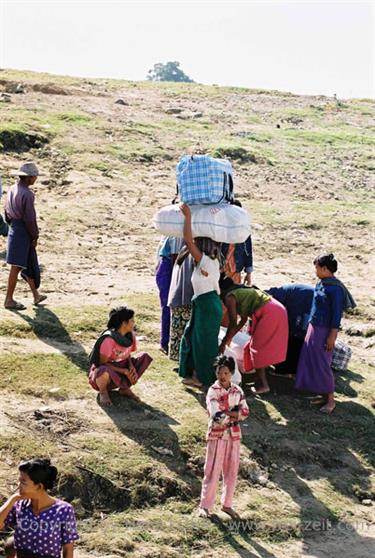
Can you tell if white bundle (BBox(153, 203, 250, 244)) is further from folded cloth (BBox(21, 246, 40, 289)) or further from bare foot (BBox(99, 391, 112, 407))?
folded cloth (BBox(21, 246, 40, 289))

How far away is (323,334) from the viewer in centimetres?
841

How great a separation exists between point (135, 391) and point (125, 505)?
157 centimetres

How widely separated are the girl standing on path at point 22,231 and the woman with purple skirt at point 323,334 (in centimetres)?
284

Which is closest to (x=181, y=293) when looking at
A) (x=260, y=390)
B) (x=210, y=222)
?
(x=210, y=222)

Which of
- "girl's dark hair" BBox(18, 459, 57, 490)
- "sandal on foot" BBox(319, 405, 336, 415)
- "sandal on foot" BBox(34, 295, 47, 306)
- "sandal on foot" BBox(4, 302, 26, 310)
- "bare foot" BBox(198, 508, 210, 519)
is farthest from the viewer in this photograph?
"sandal on foot" BBox(34, 295, 47, 306)

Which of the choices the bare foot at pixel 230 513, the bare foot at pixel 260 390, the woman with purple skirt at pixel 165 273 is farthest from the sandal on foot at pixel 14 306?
the bare foot at pixel 230 513

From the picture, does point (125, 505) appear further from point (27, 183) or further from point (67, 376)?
point (27, 183)

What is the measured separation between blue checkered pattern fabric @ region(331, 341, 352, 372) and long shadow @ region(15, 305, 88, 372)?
236 centimetres

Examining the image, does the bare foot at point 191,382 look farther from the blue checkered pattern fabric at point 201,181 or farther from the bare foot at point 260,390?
the blue checkered pattern fabric at point 201,181

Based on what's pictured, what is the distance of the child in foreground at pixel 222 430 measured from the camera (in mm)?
6574

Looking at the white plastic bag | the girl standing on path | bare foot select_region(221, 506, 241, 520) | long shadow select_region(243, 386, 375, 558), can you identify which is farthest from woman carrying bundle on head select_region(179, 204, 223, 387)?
the girl standing on path

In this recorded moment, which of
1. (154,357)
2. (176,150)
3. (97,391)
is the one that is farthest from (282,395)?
(176,150)

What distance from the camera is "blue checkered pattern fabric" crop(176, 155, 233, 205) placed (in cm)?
819

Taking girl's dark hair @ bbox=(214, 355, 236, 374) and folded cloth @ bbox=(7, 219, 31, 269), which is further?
folded cloth @ bbox=(7, 219, 31, 269)
